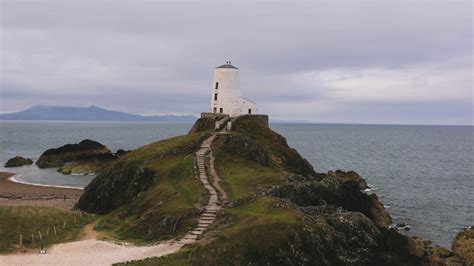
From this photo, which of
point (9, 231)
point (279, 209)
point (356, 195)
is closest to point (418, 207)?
point (356, 195)

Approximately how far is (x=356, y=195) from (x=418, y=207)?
20.5 m

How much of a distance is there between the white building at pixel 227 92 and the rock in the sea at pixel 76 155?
40.6 metres

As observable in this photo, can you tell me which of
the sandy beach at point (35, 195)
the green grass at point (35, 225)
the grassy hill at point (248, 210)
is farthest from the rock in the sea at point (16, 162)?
the green grass at point (35, 225)

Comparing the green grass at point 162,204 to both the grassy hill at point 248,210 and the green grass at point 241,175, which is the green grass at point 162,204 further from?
the green grass at point 241,175

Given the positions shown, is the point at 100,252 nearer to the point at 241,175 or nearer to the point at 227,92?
the point at 241,175

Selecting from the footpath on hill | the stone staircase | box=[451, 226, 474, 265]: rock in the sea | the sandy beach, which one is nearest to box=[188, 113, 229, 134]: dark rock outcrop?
the stone staircase

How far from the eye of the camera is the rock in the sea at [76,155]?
102 metres

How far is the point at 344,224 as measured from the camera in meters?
34.8

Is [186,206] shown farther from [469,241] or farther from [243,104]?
[243,104]

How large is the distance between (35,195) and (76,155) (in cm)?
3959

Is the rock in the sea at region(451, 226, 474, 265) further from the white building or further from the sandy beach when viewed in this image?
the sandy beach

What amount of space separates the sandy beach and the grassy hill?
10757mm

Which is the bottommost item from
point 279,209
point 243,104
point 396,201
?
point 396,201

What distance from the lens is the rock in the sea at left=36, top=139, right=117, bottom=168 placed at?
102 meters
